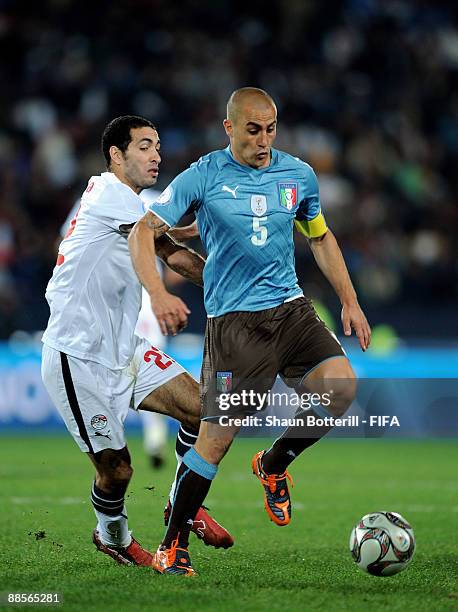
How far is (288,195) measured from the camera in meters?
A: 5.82

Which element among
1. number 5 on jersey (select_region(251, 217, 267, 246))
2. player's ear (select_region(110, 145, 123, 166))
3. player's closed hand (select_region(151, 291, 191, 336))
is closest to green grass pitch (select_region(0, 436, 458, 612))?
player's closed hand (select_region(151, 291, 191, 336))

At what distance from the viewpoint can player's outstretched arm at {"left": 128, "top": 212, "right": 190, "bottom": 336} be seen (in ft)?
16.6

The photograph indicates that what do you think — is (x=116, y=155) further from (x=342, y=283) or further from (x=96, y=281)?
(x=342, y=283)

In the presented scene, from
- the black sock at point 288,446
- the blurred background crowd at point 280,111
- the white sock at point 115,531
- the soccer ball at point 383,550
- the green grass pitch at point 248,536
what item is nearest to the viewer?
the green grass pitch at point 248,536

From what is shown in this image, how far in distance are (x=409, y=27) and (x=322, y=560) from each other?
1413cm

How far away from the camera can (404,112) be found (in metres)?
17.5

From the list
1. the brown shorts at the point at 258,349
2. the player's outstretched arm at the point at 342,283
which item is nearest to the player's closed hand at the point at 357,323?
the player's outstretched arm at the point at 342,283

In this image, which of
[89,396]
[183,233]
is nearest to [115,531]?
[89,396]

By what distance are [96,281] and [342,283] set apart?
51.9 inches

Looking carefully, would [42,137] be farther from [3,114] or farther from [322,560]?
[322,560]

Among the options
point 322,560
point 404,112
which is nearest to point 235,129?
point 322,560

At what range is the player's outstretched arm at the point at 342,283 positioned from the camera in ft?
19.5

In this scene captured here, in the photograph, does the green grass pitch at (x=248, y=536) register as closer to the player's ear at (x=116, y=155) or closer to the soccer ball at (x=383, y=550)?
the soccer ball at (x=383, y=550)

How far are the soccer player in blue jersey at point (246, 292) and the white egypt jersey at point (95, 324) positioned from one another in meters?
0.45
